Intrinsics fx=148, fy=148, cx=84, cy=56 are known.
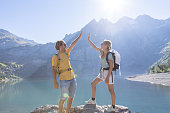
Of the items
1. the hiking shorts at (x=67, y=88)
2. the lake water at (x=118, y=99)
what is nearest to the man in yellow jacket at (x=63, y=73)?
the hiking shorts at (x=67, y=88)

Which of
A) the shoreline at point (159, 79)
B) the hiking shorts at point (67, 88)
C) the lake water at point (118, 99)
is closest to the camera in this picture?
the hiking shorts at point (67, 88)

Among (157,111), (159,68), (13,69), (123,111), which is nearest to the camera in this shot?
(123,111)

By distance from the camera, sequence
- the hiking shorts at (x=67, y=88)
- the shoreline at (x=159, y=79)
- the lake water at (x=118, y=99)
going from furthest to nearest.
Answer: the shoreline at (x=159, y=79) → the lake water at (x=118, y=99) → the hiking shorts at (x=67, y=88)

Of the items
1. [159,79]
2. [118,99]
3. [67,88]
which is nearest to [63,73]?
[67,88]

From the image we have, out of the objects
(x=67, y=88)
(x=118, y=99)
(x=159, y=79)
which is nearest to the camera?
(x=67, y=88)

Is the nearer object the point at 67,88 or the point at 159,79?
the point at 67,88

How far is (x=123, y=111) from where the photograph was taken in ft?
26.2

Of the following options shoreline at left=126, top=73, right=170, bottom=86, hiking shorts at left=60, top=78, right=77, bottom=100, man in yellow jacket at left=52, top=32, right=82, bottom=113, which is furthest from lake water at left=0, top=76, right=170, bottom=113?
man in yellow jacket at left=52, top=32, right=82, bottom=113

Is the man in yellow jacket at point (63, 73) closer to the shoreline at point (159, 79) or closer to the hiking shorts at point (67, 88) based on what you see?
the hiking shorts at point (67, 88)

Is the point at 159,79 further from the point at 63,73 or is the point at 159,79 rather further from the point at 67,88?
the point at 63,73

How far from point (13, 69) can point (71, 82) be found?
6914 inches

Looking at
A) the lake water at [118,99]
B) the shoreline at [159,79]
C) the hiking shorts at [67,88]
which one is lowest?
the lake water at [118,99]

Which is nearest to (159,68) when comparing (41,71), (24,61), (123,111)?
(123,111)

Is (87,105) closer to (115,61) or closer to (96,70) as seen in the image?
(115,61)
